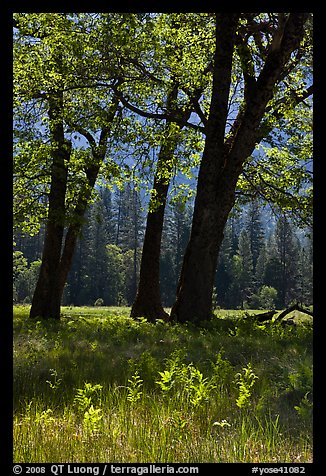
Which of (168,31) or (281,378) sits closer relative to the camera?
A: (281,378)

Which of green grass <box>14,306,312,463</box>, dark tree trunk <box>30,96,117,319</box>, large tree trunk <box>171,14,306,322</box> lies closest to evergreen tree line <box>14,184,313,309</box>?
dark tree trunk <box>30,96,117,319</box>

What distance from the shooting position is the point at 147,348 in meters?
8.59

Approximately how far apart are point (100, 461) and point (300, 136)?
18.8m

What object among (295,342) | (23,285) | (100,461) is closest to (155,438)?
(100,461)

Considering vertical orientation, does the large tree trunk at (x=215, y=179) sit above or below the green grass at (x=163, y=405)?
above

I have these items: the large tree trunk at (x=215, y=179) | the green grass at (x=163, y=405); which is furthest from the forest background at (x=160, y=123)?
the green grass at (x=163, y=405)

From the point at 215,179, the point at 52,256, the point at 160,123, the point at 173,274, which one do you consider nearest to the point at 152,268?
the point at 52,256

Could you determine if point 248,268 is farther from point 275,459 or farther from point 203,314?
point 275,459

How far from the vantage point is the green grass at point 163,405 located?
420 centimetres

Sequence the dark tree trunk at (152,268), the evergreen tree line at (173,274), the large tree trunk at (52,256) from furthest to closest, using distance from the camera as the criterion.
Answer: the evergreen tree line at (173,274) < the dark tree trunk at (152,268) < the large tree trunk at (52,256)

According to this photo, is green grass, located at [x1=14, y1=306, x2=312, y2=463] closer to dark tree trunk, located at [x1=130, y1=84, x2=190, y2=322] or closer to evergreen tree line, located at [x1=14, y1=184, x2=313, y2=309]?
dark tree trunk, located at [x1=130, y1=84, x2=190, y2=322]

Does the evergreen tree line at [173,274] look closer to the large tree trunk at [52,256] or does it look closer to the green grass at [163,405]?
the large tree trunk at [52,256]

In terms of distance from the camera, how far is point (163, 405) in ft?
17.4

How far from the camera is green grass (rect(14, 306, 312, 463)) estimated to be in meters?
4.20
